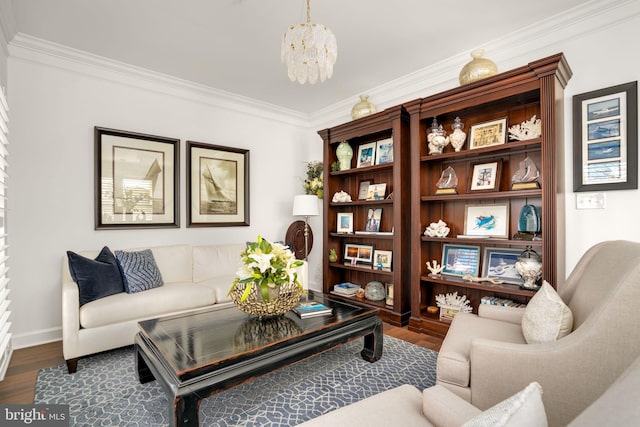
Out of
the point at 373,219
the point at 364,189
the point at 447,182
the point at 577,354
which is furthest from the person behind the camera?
the point at 364,189

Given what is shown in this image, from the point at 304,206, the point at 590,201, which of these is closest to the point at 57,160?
the point at 304,206

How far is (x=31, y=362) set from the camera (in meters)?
2.51

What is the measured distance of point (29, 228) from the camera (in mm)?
2873

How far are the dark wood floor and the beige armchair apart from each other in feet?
4.10

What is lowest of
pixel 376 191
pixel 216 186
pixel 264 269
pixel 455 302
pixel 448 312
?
pixel 448 312

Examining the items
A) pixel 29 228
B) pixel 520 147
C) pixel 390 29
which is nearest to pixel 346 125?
pixel 390 29

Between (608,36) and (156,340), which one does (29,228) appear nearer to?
(156,340)

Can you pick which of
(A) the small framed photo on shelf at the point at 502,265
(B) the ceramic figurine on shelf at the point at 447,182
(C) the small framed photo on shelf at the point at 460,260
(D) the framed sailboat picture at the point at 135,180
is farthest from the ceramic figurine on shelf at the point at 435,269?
(D) the framed sailboat picture at the point at 135,180

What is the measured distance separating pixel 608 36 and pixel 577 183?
1121 millimetres

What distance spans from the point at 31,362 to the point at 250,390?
186 centimetres

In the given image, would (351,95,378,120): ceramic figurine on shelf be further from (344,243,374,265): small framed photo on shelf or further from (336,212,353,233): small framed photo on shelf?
(344,243,374,265): small framed photo on shelf

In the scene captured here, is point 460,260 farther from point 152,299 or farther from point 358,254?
point 152,299

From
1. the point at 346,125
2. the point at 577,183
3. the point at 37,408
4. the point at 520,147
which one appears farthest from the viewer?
the point at 346,125

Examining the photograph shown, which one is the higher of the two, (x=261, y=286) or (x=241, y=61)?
(x=241, y=61)
